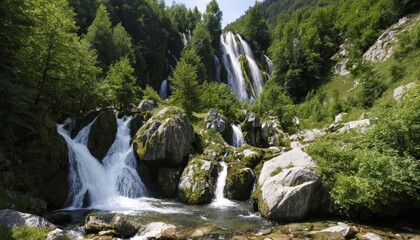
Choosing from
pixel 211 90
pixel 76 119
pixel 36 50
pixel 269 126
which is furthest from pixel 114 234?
pixel 211 90

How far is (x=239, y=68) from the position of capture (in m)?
74.7

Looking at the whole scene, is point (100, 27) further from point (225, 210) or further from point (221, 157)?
point (225, 210)

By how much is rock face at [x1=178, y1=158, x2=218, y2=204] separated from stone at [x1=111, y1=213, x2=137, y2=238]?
875cm

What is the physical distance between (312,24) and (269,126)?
4299 cm

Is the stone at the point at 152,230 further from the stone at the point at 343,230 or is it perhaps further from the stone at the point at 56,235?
the stone at the point at 343,230

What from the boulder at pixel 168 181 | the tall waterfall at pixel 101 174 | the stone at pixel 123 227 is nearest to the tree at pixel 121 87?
the tall waterfall at pixel 101 174

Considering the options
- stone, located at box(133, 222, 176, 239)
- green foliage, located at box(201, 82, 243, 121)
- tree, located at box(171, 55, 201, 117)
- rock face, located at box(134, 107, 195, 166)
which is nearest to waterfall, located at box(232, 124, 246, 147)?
green foliage, located at box(201, 82, 243, 121)

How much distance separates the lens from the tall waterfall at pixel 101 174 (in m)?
21.6

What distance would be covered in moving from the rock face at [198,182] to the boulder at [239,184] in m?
1.39

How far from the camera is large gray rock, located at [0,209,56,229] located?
1170 cm

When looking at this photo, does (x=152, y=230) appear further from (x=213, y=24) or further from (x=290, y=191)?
(x=213, y=24)

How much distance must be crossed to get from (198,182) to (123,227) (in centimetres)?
1016

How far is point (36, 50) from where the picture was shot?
64.1 ft

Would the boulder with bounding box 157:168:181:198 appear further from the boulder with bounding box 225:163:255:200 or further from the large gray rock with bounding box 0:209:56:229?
the large gray rock with bounding box 0:209:56:229
